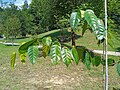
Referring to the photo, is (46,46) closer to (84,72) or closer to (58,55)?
(58,55)

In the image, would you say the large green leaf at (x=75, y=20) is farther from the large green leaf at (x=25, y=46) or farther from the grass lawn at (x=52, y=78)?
the grass lawn at (x=52, y=78)

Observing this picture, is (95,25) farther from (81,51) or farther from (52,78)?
(52,78)

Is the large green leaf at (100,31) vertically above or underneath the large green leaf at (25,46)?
above

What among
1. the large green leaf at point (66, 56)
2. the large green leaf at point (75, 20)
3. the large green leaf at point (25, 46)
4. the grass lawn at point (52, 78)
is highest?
the large green leaf at point (75, 20)

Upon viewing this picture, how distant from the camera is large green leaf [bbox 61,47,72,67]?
90 cm

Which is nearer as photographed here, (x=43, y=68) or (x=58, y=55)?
(x=58, y=55)

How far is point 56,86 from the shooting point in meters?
6.37

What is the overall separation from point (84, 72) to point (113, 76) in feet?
3.67

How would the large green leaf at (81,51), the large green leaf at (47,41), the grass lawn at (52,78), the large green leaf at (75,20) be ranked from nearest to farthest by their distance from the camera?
the large green leaf at (75,20) < the large green leaf at (47,41) < the large green leaf at (81,51) < the grass lawn at (52,78)

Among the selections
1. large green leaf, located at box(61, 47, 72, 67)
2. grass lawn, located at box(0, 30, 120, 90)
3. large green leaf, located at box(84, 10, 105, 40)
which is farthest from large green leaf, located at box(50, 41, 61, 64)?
grass lawn, located at box(0, 30, 120, 90)

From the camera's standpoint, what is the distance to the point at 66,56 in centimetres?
92

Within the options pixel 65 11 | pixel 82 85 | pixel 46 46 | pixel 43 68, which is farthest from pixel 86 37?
pixel 46 46

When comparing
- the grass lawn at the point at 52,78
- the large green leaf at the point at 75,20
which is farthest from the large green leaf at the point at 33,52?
the grass lawn at the point at 52,78

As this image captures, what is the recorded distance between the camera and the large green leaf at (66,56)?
35.3 inches
